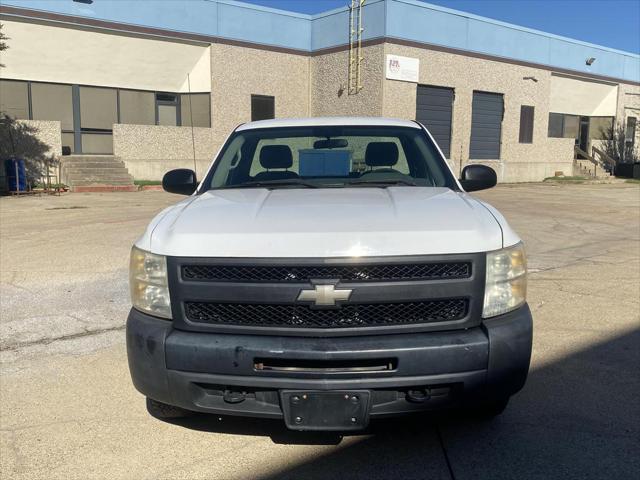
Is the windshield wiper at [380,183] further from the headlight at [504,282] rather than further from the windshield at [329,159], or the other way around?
the headlight at [504,282]

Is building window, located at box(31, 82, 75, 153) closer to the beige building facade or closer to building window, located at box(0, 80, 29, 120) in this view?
the beige building facade

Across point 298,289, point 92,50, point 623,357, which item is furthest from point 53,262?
point 92,50

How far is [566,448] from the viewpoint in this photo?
3.10 metres

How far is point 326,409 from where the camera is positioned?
103 inches

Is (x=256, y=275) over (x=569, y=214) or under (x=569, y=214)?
over

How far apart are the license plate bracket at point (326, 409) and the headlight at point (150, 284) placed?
2.44 ft

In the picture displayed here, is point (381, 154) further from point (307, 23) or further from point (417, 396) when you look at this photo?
point (307, 23)

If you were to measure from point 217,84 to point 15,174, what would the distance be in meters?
8.64

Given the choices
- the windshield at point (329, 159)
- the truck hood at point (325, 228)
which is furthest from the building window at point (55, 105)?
the truck hood at point (325, 228)

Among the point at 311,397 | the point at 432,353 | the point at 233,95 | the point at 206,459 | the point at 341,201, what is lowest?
the point at 206,459

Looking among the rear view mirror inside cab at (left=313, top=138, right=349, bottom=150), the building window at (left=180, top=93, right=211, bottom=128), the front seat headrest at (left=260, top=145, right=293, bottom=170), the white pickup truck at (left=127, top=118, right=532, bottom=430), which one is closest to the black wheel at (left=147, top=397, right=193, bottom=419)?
the white pickup truck at (left=127, top=118, right=532, bottom=430)

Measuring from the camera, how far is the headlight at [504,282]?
9.14 feet

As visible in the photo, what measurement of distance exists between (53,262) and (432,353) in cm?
666

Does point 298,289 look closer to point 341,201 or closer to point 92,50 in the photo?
point 341,201
